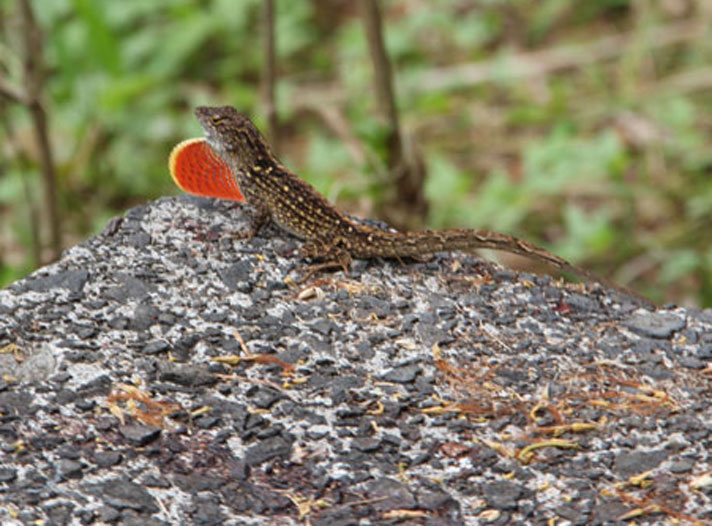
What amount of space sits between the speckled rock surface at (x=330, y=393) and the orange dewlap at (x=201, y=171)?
157mm

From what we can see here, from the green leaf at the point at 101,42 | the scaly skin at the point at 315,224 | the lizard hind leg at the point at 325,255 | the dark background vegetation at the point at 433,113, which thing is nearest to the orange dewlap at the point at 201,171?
the scaly skin at the point at 315,224

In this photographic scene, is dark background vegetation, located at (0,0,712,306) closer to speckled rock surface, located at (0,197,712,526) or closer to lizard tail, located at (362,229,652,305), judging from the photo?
lizard tail, located at (362,229,652,305)

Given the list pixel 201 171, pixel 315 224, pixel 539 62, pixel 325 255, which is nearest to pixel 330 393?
pixel 325 255

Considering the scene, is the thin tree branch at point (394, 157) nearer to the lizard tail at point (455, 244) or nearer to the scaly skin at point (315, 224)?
the scaly skin at point (315, 224)

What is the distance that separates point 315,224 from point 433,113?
164 inches

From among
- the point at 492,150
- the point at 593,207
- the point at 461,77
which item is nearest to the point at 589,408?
the point at 593,207

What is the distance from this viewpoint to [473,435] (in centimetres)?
335

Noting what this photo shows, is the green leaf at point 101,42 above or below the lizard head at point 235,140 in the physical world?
above

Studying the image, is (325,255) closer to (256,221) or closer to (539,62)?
(256,221)

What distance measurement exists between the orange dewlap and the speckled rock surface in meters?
0.16

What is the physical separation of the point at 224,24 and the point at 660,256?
3.68 meters

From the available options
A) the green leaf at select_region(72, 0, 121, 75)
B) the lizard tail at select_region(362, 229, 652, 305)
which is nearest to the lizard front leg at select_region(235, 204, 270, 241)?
the lizard tail at select_region(362, 229, 652, 305)

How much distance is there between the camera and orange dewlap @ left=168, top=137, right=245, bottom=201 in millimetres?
4293

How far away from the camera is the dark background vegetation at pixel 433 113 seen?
23.0 ft
